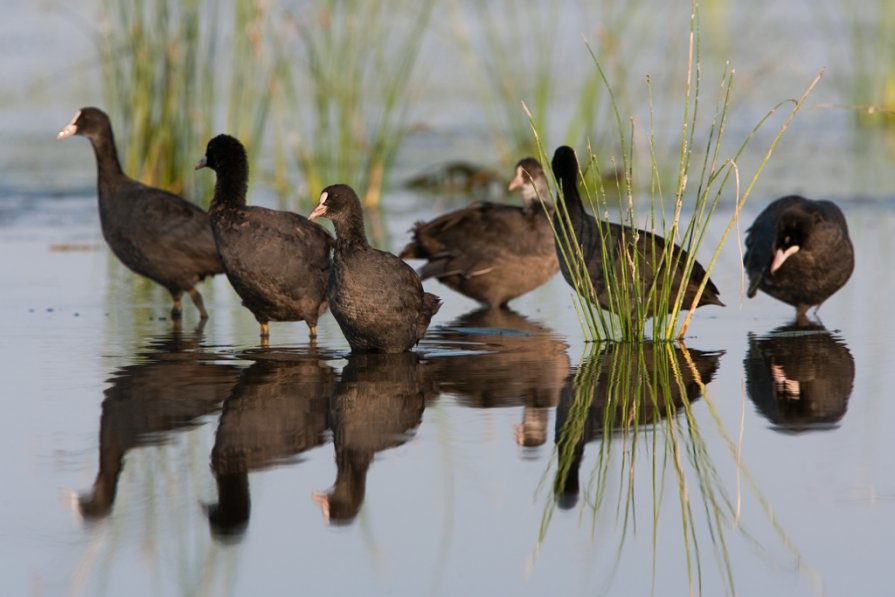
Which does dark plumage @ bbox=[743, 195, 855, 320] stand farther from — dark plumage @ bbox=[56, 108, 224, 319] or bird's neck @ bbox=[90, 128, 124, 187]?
bird's neck @ bbox=[90, 128, 124, 187]

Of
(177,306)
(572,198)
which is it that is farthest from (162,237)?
(572,198)

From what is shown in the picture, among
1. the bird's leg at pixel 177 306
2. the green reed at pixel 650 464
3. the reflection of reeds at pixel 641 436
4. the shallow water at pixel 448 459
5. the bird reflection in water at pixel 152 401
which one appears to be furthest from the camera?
the bird's leg at pixel 177 306

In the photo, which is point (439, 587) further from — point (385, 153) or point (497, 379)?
point (385, 153)

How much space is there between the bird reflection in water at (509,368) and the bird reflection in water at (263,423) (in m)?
0.56

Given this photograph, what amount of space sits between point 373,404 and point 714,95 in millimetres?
12284

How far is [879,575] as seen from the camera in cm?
398

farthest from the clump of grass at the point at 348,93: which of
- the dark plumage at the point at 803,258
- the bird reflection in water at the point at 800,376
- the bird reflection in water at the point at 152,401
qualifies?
the bird reflection in water at the point at 800,376

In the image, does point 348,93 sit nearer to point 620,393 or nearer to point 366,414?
point 620,393

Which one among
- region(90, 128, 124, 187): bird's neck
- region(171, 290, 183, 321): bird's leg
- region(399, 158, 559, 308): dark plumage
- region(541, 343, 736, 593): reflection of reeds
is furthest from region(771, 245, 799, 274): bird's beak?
region(90, 128, 124, 187): bird's neck

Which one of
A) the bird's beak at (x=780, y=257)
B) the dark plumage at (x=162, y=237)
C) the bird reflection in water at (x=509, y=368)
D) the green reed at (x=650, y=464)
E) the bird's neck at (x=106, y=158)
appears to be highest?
the bird's neck at (x=106, y=158)

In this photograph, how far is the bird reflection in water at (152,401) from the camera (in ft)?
16.3

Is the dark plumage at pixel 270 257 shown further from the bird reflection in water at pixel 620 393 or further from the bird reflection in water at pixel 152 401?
the bird reflection in water at pixel 620 393

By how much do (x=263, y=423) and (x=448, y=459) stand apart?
33.8 inches

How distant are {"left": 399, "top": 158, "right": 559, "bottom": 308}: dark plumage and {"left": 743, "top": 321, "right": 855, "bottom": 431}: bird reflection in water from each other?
190cm
